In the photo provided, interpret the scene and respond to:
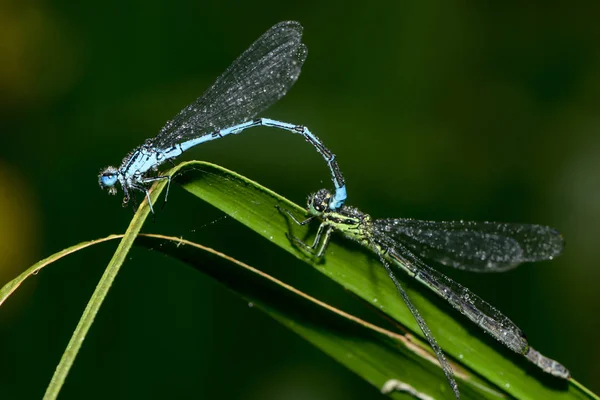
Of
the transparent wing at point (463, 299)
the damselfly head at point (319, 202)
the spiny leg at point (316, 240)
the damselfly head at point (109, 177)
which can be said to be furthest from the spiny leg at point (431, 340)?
the damselfly head at point (109, 177)

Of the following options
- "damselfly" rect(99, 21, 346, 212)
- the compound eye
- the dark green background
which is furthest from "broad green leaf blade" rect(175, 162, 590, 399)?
the dark green background

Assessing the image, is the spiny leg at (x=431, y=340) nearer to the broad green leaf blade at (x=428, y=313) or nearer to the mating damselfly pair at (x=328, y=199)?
the broad green leaf blade at (x=428, y=313)

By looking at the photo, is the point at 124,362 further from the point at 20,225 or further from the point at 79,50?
the point at 79,50

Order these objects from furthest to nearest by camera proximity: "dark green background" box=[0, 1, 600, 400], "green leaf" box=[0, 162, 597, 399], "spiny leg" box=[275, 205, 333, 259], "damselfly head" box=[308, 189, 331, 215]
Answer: "dark green background" box=[0, 1, 600, 400]
"damselfly head" box=[308, 189, 331, 215]
"spiny leg" box=[275, 205, 333, 259]
"green leaf" box=[0, 162, 597, 399]

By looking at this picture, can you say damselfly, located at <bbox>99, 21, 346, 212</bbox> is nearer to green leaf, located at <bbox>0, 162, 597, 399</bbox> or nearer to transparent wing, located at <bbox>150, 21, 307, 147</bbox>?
transparent wing, located at <bbox>150, 21, 307, 147</bbox>

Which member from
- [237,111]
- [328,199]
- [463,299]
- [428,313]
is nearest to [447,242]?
[463,299]
